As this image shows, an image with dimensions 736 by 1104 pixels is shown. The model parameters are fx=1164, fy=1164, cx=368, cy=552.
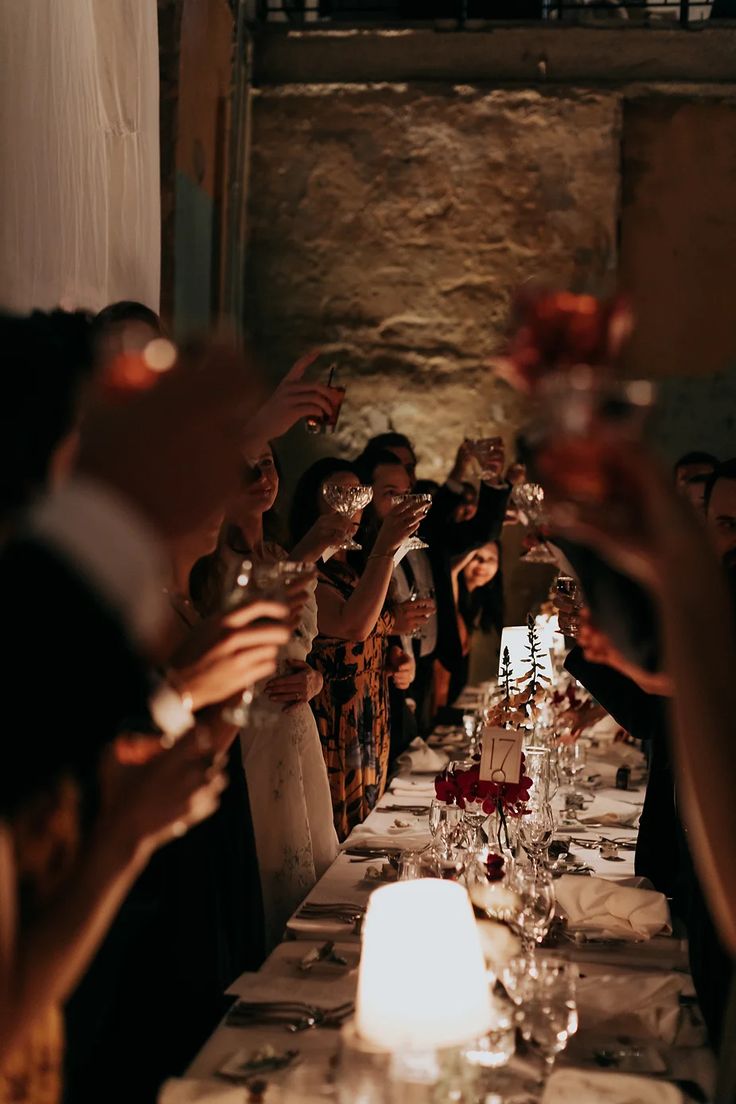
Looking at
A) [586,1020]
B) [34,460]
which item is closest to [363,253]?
[586,1020]

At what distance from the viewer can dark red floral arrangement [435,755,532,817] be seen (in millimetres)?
2332

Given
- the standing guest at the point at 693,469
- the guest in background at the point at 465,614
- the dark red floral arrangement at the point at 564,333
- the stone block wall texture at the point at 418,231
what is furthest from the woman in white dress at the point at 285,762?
the stone block wall texture at the point at 418,231

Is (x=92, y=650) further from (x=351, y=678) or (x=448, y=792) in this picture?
(x=351, y=678)

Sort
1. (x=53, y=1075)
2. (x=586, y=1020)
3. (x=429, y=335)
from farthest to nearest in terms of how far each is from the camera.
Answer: (x=429, y=335) < (x=586, y=1020) < (x=53, y=1075)

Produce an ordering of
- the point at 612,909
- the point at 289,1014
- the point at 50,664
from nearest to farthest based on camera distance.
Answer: the point at 50,664, the point at 289,1014, the point at 612,909

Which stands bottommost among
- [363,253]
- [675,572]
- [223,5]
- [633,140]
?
[675,572]

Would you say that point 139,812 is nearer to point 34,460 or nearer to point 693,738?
point 34,460

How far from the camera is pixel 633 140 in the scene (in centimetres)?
688

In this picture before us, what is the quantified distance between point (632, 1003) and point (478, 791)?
0.56 m

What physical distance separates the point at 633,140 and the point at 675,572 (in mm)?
6523

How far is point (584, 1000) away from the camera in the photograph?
1.87 m

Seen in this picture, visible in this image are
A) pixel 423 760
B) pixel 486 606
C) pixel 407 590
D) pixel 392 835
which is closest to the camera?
pixel 392 835

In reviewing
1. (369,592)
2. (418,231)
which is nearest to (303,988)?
(369,592)

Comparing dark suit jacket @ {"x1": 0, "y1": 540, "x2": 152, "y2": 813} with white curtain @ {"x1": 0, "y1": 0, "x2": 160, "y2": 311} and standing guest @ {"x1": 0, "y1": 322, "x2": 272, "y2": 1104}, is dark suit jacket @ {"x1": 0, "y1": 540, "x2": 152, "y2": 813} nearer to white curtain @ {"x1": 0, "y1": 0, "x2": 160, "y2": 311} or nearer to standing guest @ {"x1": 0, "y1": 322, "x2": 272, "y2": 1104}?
standing guest @ {"x1": 0, "y1": 322, "x2": 272, "y2": 1104}
